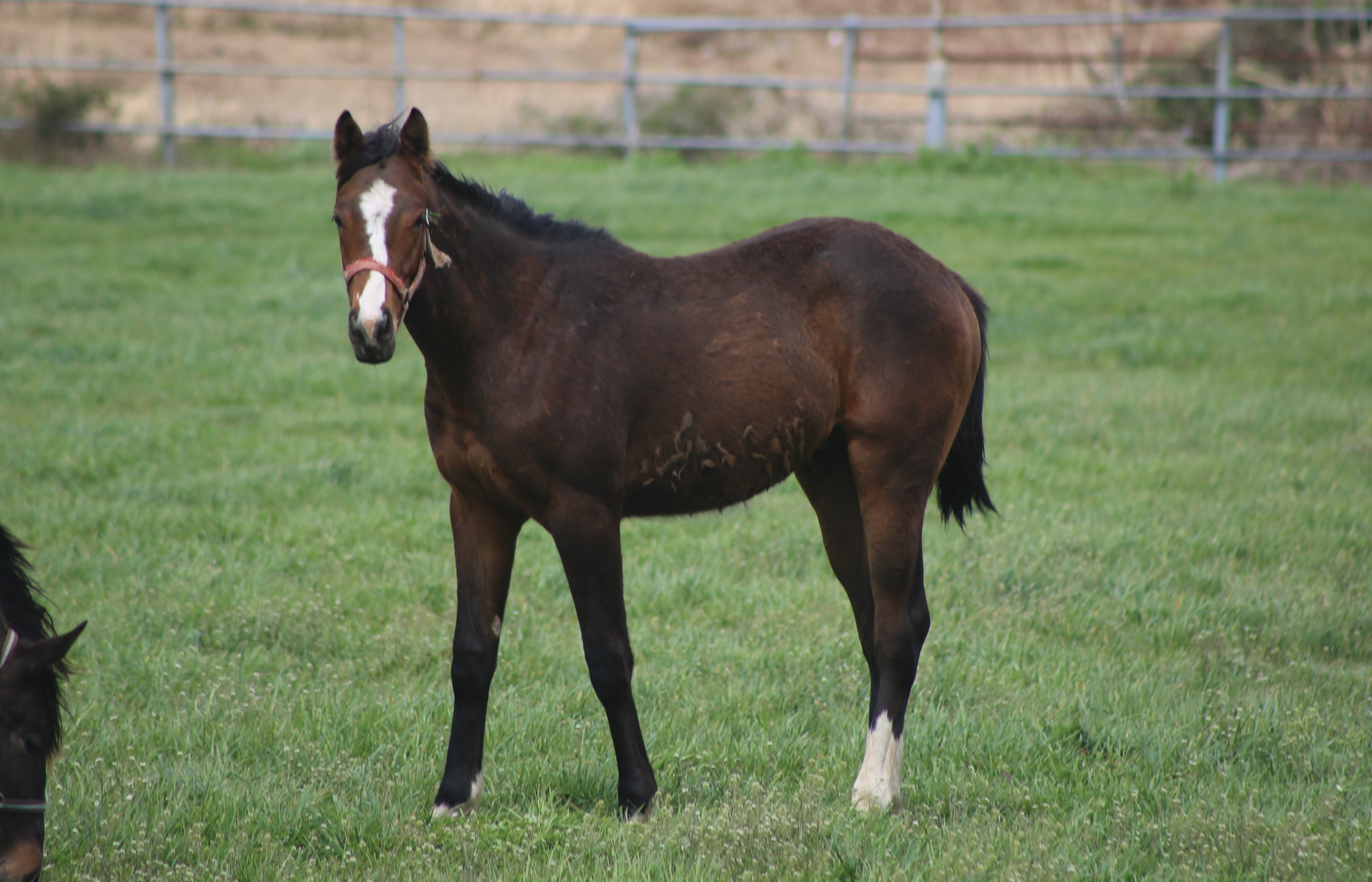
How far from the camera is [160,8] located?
16141 millimetres

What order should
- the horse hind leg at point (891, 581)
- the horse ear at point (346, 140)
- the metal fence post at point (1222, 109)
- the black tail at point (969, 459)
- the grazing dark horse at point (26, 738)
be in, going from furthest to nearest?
the metal fence post at point (1222, 109) → the black tail at point (969, 459) → the horse hind leg at point (891, 581) → the horse ear at point (346, 140) → the grazing dark horse at point (26, 738)

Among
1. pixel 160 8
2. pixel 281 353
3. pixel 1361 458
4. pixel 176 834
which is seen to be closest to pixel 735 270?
pixel 176 834

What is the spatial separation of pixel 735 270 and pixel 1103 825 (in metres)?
2.06

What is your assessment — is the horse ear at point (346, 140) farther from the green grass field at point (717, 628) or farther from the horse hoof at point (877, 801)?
the horse hoof at point (877, 801)

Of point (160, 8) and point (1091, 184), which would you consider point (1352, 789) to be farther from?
point (160, 8)

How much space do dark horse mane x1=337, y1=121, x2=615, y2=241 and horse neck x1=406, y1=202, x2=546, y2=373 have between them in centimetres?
6

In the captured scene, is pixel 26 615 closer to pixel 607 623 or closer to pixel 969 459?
pixel 607 623

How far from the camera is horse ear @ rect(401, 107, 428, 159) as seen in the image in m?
3.40

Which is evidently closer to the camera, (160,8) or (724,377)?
(724,377)

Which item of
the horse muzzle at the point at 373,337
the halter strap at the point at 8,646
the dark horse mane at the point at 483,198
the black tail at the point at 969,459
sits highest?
the dark horse mane at the point at 483,198

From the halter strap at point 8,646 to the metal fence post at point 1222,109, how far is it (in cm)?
1581

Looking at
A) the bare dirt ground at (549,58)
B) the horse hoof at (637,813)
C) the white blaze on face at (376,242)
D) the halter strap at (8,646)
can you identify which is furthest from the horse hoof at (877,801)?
the bare dirt ground at (549,58)

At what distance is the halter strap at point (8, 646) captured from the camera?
3102mm

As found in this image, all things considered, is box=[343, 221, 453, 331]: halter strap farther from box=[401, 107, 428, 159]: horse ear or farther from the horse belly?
the horse belly
